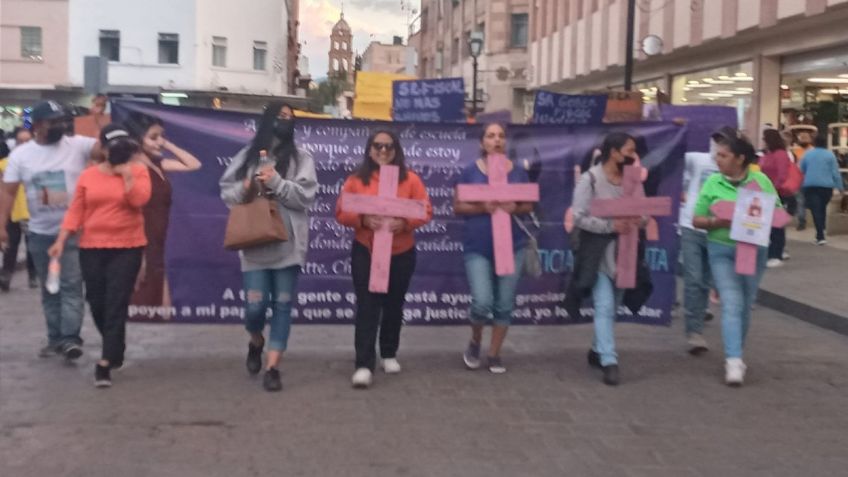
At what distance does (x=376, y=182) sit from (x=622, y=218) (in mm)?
1717

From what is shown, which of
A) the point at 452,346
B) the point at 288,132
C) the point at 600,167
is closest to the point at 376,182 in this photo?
the point at 288,132

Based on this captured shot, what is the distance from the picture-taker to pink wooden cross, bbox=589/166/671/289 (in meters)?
7.66

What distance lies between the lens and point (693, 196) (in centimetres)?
927

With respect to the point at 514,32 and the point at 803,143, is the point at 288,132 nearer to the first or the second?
the point at 803,143

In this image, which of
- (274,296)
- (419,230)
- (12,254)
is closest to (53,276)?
(274,296)

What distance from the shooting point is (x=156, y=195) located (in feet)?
26.6

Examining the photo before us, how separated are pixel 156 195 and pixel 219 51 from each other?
40634 mm

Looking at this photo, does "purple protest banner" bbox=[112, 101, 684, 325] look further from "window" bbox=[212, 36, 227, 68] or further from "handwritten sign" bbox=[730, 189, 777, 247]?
"window" bbox=[212, 36, 227, 68]

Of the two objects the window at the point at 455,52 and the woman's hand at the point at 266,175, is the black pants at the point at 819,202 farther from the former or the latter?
the window at the point at 455,52

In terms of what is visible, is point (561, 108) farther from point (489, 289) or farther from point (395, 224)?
point (395, 224)

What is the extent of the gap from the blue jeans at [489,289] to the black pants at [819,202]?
10683 mm

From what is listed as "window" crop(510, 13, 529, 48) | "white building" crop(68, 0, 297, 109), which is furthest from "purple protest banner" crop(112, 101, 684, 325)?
"window" crop(510, 13, 529, 48)

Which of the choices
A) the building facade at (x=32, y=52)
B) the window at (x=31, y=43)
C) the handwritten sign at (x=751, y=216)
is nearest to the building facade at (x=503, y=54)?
the building facade at (x=32, y=52)

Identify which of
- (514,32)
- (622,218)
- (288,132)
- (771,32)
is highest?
A: (514,32)
